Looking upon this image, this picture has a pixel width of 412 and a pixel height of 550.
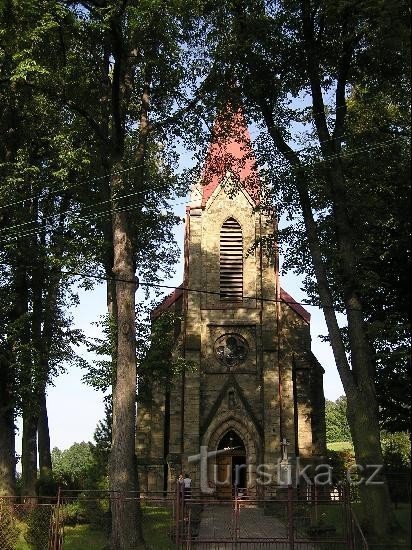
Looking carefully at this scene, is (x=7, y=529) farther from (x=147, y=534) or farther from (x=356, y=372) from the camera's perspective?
(x=356, y=372)

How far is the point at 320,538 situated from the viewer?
44.1 ft

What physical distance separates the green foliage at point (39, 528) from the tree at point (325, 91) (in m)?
6.91

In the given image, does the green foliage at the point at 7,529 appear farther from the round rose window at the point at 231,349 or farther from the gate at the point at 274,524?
the round rose window at the point at 231,349

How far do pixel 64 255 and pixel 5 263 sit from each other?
1806 mm

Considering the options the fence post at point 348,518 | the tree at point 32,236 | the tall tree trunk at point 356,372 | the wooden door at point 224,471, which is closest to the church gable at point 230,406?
the wooden door at point 224,471

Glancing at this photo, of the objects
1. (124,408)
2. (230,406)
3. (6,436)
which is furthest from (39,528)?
(230,406)

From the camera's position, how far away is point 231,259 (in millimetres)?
27203

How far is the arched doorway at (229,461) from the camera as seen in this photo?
24.7m

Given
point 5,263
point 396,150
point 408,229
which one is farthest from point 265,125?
point 5,263

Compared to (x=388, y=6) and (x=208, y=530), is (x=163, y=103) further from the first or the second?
(x=208, y=530)

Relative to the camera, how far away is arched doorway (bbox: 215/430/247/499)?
81.0ft

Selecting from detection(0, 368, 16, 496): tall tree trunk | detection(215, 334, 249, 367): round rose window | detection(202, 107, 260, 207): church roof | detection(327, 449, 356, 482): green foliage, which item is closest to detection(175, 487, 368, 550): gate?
detection(327, 449, 356, 482): green foliage

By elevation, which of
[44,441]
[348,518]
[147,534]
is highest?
[44,441]

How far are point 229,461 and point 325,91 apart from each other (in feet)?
50.5
